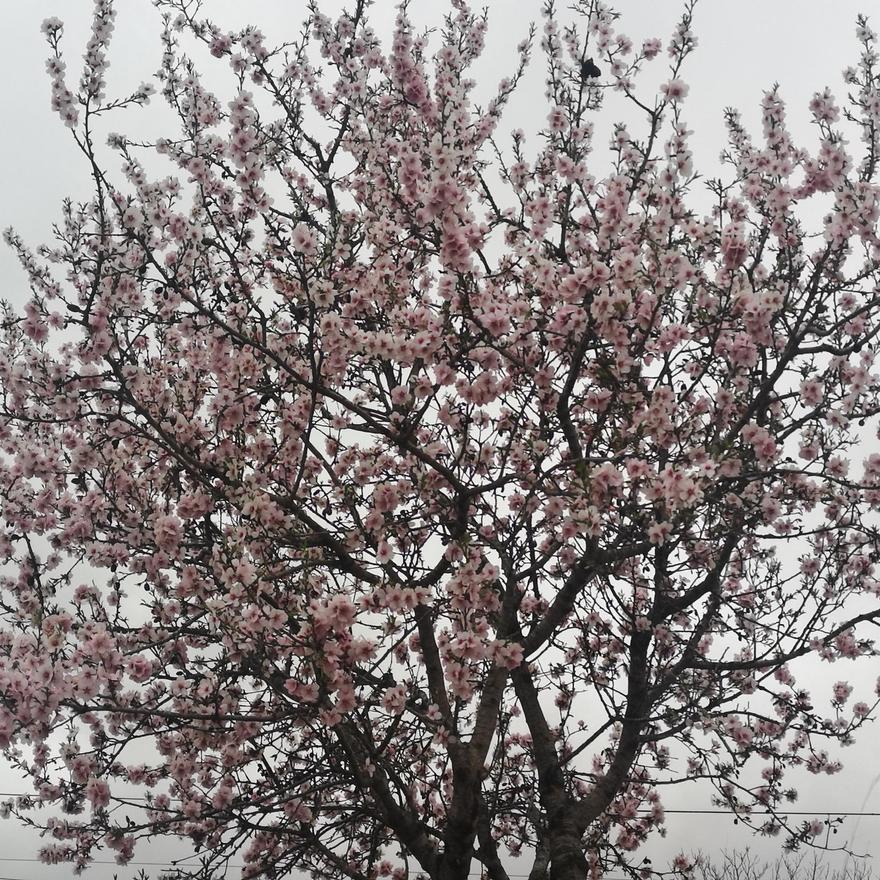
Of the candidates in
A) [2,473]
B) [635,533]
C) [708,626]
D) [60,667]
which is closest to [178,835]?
[60,667]

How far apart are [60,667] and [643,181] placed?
5.00 m

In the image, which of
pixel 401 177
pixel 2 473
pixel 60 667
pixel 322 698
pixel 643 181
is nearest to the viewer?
pixel 60 667

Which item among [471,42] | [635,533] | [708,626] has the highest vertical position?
[471,42]

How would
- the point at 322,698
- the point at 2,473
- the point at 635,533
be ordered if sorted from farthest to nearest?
the point at 2,473 → the point at 635,533 → the point at 322,698

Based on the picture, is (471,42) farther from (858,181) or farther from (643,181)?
(858,181)

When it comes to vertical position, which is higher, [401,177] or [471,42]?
[471,42]

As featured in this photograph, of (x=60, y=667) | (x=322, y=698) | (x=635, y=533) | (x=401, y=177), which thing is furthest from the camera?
(x=401, y=177)

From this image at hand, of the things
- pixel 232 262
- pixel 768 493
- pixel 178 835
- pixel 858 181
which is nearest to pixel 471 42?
pixel 232 262

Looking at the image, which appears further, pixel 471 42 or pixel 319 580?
pixel 471 42

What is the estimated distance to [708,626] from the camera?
652 cm

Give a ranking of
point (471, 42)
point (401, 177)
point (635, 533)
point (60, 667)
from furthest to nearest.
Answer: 1. point (471, 42)
2. point (401, 177)
3. point (635, 533)
4. point (60, 667)

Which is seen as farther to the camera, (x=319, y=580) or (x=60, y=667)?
(x=319, y=580)

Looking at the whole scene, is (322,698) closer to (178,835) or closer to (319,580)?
(319,580)

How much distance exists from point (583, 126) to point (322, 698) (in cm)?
474
